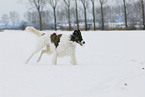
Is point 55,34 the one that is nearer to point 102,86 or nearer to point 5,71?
point 5,71

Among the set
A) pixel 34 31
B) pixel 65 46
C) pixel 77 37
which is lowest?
pixel 65 46

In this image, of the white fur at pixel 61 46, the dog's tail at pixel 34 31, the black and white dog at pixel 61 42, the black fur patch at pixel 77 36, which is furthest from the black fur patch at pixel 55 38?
the dog's tail at pixel 34 31

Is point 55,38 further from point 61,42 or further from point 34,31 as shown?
point 34,31

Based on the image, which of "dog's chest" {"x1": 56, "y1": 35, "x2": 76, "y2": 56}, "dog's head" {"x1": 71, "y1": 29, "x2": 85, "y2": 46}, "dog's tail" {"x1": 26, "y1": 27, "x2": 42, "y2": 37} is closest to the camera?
"dog's head" {"x1": 71, "y1": 29, "x2": 85, "y2": 46}

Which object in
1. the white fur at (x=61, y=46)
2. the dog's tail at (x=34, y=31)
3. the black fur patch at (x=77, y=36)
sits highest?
the dog's tail at (x=34, y=31)

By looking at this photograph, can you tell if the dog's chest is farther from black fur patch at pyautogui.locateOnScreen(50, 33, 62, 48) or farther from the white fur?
black fur patch at pyautogui.locateOnScreen(50, 33, 62, 48)

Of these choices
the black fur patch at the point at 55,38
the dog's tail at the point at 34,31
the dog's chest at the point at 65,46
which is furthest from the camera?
the dog's tail at the point at 34,31

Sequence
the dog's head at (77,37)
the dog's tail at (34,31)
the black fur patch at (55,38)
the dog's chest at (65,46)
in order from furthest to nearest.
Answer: the dog's tail at (34,31)
the black fur patch at (55,38)
the dog's chest at (65,46)
the dog's head at (77,37)

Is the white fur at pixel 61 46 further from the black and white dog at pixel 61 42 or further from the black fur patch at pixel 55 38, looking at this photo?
the black fur patch at pixel 55 38

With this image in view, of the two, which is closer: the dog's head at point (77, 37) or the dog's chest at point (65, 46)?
the dog's head at point (77, 37)

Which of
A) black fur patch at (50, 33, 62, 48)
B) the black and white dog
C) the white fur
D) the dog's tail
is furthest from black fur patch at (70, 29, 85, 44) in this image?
the dog's tail

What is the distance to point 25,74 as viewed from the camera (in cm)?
415

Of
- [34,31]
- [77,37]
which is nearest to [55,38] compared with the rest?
[77,37]

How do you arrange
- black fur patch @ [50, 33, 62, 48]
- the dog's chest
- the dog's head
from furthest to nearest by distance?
black fur patch @ [50, 33, 62, 48]
the dog's chest
the dog's head
